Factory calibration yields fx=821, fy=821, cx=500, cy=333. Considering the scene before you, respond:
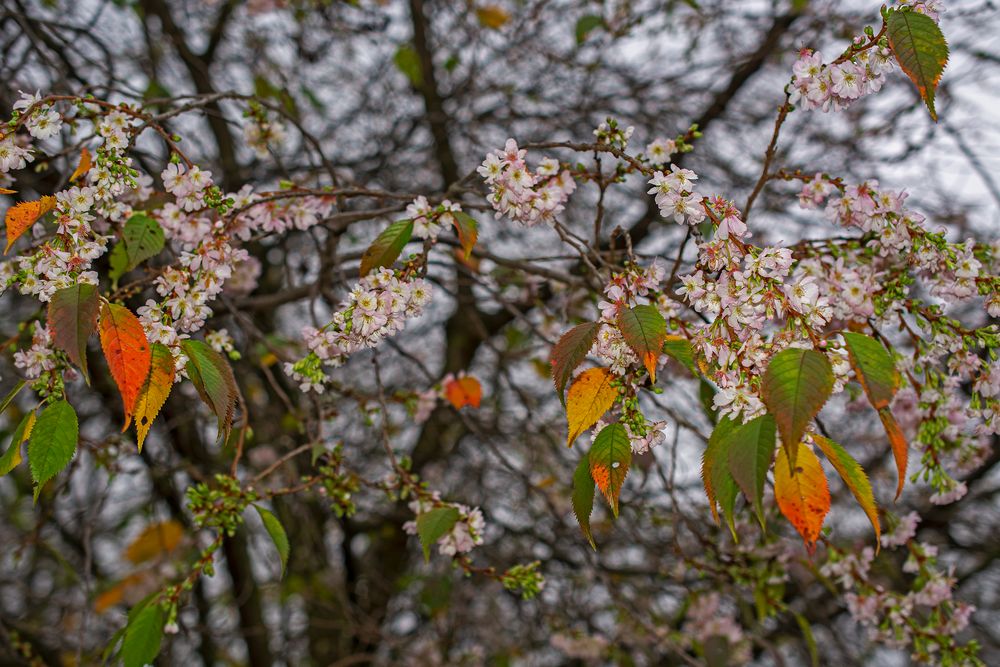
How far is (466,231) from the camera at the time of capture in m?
1.37

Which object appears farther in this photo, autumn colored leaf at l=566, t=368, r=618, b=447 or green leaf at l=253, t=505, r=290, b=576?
green leaf at l=253, t=505, r=290, b=576

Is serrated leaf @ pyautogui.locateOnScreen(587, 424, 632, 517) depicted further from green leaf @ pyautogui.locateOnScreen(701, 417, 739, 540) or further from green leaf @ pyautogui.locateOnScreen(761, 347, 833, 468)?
green leaf @ pyautogui.locateOnScreen(761, 347, 833, 468)

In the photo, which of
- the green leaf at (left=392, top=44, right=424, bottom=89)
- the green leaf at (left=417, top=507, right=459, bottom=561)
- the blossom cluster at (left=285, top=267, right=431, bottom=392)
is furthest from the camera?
the green leaf at (left=392, top=44, right=424, bottom=89)

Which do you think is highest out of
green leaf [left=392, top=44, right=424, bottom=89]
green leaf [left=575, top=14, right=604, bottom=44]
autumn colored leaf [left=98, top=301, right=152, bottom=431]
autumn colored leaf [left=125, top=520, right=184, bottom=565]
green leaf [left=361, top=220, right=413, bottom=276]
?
green leaf [left=392, top=44, right=424, bottom=89]

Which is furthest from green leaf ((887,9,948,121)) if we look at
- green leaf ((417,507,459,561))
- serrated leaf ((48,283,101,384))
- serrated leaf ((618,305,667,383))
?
serrated leaf ((48,283,101,384))

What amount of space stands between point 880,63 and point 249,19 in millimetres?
3322

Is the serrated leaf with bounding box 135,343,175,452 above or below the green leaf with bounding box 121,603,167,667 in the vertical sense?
above

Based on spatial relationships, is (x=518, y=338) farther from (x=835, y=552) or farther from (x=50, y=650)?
(x=50, y=650)

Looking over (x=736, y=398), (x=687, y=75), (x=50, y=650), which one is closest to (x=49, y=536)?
(x=50, y=650)

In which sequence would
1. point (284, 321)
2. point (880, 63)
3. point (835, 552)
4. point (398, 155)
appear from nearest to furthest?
point (880, 63) → point (835, 552) → point (398, 155) → point (284, 321)

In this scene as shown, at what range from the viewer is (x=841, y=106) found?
135 centimetres

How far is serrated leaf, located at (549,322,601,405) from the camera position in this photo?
1118 mm

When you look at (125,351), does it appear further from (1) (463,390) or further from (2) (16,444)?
(1) (463,390)

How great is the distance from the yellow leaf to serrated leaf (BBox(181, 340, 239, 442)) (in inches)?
106
